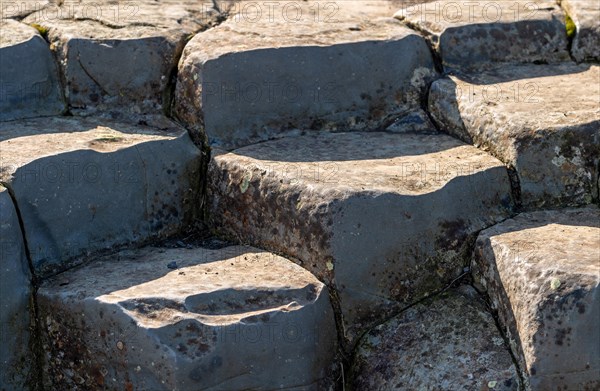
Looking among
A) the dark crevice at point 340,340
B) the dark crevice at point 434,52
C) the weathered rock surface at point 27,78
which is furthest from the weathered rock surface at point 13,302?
the dark crevice at point 434,52

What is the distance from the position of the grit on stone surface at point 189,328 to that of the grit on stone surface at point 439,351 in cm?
18

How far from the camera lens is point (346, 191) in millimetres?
3932

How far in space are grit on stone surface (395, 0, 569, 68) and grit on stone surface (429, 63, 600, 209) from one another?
0.16 metres

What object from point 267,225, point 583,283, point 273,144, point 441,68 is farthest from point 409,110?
point 583,283

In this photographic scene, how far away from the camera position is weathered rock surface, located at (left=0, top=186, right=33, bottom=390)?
12.8 ft

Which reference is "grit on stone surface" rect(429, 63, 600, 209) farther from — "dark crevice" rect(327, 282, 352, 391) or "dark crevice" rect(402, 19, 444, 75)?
"dark crevice" rect(327, 282, 352, 391)

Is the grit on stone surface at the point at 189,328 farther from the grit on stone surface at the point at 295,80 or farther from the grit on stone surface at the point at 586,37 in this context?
the grit on stone surface at the point at 586,37

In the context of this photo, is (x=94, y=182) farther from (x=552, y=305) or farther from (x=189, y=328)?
(x=552, y=305)

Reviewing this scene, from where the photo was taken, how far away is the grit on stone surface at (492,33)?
15.8 feet

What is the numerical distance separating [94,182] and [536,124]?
6.01ft

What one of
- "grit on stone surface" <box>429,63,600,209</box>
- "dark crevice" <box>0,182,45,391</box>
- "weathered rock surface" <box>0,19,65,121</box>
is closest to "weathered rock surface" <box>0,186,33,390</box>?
"dark crevice" <box>0,182,45,391</box>

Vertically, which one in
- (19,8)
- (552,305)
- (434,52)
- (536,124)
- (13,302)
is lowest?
(13,302)

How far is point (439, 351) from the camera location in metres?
3.84

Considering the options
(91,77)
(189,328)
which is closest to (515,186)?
(189,328)
